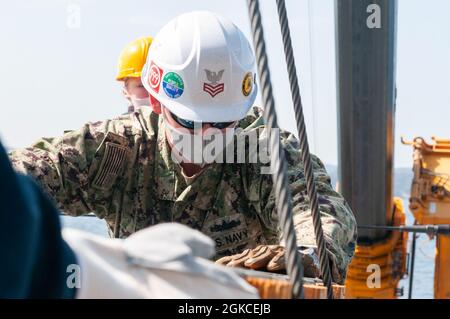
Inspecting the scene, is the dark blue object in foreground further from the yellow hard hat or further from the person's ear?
the yellow hard hat

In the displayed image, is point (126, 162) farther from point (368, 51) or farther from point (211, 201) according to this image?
point (368, 51)

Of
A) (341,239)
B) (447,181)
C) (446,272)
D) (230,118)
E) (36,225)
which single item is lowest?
(446,272)

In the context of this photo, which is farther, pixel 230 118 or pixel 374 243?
pixel 374 243

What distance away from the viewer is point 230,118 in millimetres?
4113

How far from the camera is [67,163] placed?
4.09m

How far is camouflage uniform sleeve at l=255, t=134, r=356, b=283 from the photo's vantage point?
3467 millimetres

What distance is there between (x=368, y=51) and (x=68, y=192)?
2.30 meters

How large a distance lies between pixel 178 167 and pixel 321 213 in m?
0.80

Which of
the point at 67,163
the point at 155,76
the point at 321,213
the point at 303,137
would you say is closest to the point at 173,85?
the point at 155,76

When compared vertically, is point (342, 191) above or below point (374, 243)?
above

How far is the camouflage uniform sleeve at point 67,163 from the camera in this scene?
4.00m

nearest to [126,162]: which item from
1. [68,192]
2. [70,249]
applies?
[68,192]

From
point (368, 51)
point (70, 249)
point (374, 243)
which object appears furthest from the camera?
point (374, 243)

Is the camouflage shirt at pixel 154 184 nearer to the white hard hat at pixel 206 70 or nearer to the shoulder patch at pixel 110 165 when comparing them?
the shoulder patch at pixel 110 165
